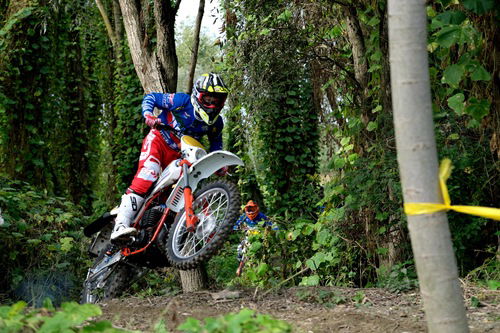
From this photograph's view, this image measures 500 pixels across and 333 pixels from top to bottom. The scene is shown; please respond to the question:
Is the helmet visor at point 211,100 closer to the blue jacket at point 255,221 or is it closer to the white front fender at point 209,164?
the white front fender at point 209,164

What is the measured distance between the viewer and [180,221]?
6383 mm

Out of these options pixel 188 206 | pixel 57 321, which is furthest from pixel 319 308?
pixel 57 321

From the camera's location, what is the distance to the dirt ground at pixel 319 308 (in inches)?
171

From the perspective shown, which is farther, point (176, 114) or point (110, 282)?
point (110, 282)

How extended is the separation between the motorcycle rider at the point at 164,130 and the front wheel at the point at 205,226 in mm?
510

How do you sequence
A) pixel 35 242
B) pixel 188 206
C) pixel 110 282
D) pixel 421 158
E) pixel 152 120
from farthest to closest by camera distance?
pixel 35 242 < pixel 110 282 < pixel 152 120 < pixel 188 206 < pixel 421 158

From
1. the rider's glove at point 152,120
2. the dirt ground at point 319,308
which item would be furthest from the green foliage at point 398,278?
the rider's glove at point 152,120

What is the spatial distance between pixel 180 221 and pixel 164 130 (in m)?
1.12

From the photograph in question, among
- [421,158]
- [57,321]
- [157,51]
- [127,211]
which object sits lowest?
[57,321]

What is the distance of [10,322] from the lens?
2.93 m

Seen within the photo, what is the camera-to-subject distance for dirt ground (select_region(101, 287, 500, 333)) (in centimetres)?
433

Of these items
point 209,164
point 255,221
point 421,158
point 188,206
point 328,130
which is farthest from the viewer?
point 255,221

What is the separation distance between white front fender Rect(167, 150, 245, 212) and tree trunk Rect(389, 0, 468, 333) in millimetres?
3657

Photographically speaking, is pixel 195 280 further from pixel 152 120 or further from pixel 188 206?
pixel 152 120
